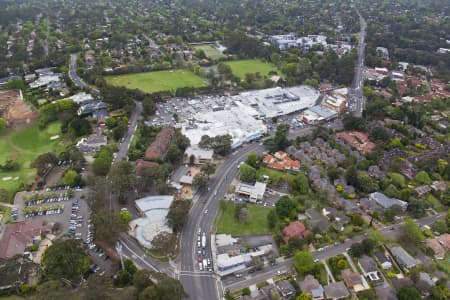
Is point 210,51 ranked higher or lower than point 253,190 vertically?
higher

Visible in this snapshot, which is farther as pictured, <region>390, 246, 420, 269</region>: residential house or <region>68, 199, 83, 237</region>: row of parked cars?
<region>68, 199, 83, 237</region>: row of parked cars

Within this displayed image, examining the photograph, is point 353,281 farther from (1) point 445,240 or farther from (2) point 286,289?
(1) point 445,240

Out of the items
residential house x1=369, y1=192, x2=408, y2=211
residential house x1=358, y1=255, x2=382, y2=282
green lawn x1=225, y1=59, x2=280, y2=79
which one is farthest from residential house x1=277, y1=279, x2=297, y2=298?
green lawn x1=225, y1=59, x2=280, y2=79

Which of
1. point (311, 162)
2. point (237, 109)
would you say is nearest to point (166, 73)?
point (237, 109)

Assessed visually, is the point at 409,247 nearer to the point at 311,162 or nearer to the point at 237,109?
the point at 311,162

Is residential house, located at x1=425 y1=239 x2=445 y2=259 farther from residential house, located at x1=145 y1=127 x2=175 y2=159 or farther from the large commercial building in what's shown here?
residential house, located at x1=145 y1=127 x2=175 y2=159

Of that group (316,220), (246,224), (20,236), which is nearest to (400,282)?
(316,220)

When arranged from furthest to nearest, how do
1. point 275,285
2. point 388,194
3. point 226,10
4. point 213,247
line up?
point 226,10, point 388,194, point 213,247, point 275,285
